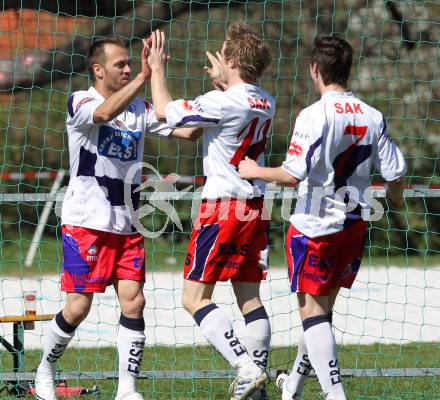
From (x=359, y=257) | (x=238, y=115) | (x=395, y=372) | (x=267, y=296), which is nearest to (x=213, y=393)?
(x=395, y=372)

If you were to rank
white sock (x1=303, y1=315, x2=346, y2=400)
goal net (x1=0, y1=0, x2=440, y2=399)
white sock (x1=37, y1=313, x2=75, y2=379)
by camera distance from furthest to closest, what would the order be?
goal net (x1=0, y1=0, x2=440, y2=399)
white sock (x1=37, y1=313, x2=75, y2=379)
white sock (x1=303, y1=315, x2=346, y2=400)

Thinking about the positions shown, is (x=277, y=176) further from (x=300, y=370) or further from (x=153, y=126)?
(x=300, y=370)

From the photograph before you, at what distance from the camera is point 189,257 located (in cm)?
618

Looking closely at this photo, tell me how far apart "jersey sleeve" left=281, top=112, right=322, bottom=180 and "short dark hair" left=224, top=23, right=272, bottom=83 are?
1.93 ft

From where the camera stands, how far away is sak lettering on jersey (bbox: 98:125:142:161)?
644cm

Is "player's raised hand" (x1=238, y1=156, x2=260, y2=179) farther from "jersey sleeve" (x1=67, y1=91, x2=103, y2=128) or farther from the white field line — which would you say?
the white field line

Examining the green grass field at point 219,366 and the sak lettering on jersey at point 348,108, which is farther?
the green grass field at point 219,366

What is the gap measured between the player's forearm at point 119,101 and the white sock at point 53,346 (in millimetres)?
1259

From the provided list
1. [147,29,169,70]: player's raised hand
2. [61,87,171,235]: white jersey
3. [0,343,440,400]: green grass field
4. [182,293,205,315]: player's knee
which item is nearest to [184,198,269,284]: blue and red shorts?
[182,293,205,315]: player's knee

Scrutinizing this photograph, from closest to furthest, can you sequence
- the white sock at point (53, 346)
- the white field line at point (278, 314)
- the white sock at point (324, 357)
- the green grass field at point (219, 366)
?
the white sock at point (324, 357) → the white sock at point (53, 346) → the green grass field at point (219, 366) → the white field line at point (278, 314)

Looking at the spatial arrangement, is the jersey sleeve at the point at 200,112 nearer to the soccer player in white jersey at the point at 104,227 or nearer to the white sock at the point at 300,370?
the soccer player in white jersey at the point at 104,227

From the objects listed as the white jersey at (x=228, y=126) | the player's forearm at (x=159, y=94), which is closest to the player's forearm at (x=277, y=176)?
the white jersey at (x=228, y=126)

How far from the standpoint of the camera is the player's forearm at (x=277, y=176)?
5.74 m

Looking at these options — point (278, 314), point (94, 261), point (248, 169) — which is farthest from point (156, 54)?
point (278, 314)
